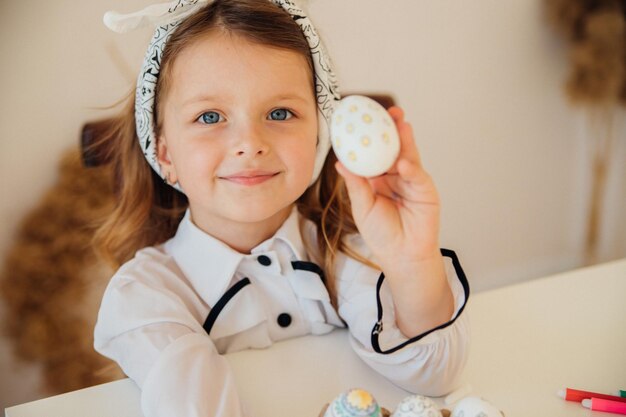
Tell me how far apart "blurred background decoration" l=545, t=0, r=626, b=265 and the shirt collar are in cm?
85

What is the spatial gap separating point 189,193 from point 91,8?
0.35m

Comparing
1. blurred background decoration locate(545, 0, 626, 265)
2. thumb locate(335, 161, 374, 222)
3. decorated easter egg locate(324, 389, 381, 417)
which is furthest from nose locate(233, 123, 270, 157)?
blurred background decoration locate(545, 0, 626, 265)

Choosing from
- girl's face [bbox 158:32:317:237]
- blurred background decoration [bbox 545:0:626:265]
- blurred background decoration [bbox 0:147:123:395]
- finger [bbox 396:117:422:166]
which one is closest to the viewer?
finger [bbox 396:117:422:166]

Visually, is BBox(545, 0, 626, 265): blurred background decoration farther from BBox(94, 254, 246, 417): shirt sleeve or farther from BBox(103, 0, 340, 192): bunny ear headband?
BBox(94, 254, 246, 417): shirt sleeve

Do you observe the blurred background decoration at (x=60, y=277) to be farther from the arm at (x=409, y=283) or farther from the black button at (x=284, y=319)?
the arm at (x=409, y=283)

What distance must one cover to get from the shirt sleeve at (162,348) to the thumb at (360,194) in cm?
24

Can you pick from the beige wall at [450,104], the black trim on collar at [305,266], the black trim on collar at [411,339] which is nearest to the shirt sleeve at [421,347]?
the black trim on collar at [411,339]

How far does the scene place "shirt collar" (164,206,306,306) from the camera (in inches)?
33.6

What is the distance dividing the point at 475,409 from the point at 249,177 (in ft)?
1.24

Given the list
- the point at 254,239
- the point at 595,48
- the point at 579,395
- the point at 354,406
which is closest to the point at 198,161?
the point at 254,239

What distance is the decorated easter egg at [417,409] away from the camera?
551 millimetres

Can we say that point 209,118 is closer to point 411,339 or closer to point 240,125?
point 240,125

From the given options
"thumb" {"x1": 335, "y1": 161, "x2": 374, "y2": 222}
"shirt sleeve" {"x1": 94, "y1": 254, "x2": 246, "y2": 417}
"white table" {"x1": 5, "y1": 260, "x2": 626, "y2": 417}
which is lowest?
"white table" {"x1": 5, "y1": 260, "x2": 626, "y2": 417}

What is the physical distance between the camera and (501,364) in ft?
2.59
